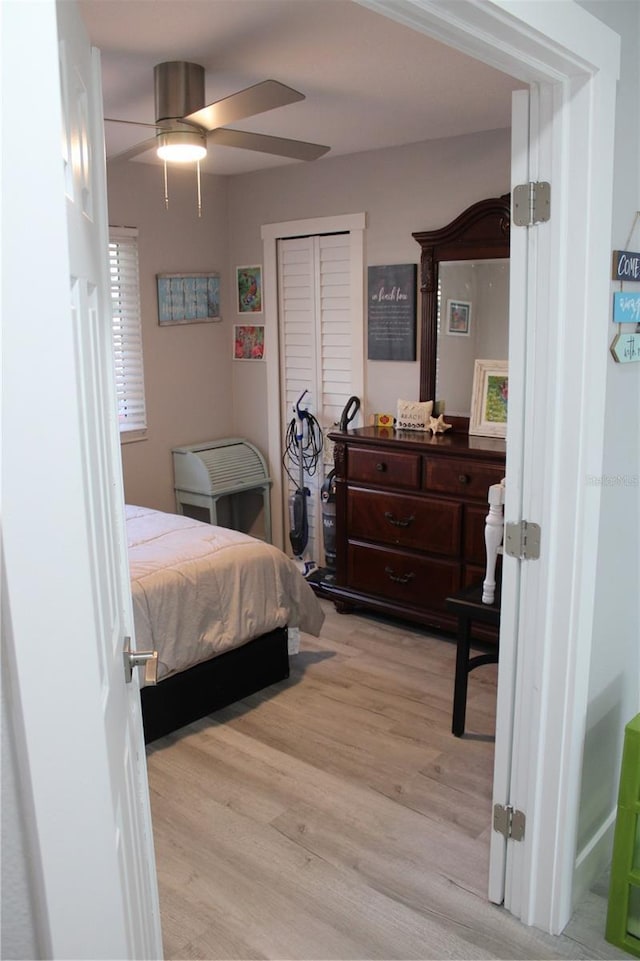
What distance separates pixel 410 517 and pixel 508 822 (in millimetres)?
2087

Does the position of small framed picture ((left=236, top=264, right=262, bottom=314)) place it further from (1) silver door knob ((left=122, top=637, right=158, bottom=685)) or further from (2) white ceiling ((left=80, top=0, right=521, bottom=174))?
(1) silver door knob ((left=122, top=637, right=158, bottom=685))

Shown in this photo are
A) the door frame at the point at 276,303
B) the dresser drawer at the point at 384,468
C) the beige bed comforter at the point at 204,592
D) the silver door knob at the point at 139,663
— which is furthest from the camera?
the door frame at the point at 276,303

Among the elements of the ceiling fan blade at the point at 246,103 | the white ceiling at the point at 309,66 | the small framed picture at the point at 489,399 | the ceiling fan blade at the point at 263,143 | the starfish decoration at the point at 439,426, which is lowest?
the starfish decoration at the point at 439,426

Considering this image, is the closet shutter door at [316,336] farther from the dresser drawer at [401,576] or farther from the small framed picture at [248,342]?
the dresser drawer at [401,576]

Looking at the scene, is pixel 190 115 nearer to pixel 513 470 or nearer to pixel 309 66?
pixel 309 66

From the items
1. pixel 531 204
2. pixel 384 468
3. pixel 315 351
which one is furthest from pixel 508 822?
pixel 315 351

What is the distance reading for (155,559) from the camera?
3.34 meters

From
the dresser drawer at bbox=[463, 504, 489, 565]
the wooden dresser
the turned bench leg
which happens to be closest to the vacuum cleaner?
the wooden dresser

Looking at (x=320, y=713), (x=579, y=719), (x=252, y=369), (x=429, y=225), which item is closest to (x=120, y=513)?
(x=579, y=719)

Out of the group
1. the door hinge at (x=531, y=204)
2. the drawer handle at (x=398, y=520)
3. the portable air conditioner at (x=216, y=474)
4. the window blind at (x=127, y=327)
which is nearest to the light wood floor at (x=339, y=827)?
the drawer handle at (x=398, y=520)

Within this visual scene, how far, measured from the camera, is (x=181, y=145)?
3.01 m

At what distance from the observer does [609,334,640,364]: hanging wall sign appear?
2.02m

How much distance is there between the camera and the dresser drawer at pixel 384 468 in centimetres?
413

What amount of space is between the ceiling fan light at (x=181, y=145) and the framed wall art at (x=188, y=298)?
1982 millimetres
